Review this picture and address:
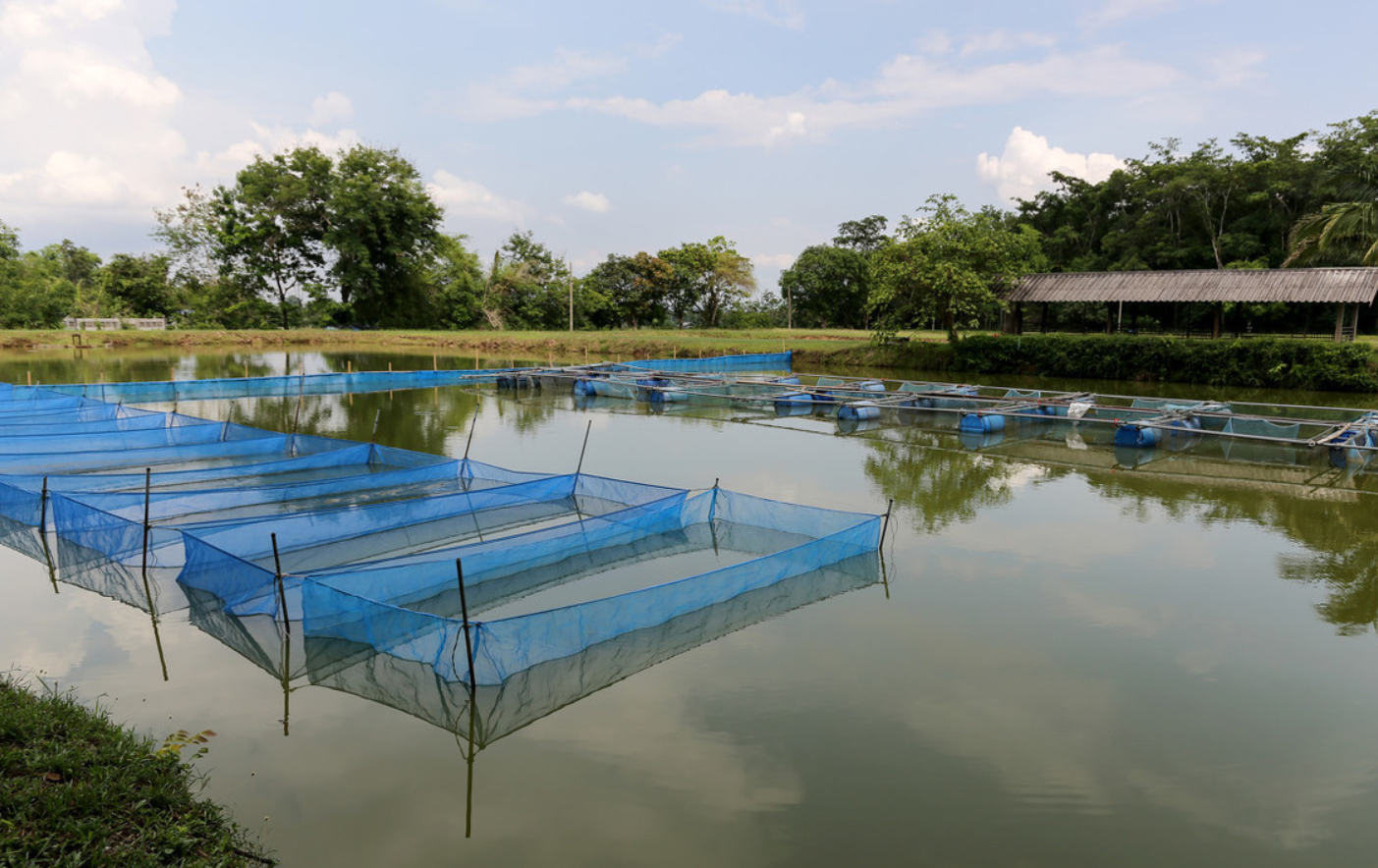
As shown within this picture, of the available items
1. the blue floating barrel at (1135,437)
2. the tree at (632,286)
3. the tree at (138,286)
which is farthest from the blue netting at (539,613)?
the tree at (138,286)

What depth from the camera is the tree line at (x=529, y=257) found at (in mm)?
40094

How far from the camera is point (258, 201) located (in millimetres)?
52875

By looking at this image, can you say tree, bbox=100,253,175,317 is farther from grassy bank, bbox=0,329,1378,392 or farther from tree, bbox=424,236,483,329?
tree, bbox=424,236,483,329

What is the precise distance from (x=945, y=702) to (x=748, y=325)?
174 ft

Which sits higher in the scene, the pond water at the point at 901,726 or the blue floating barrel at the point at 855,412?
the blue floating barrel at the point at 855,412

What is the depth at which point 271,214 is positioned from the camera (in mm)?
52906

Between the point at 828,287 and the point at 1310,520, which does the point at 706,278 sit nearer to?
the point at 828,287

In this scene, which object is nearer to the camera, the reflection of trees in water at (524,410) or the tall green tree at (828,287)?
the reflection of trees in water at (524,410)

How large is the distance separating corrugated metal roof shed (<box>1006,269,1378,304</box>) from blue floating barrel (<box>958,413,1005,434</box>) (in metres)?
14.9

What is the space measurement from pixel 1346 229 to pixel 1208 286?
19.4 ft

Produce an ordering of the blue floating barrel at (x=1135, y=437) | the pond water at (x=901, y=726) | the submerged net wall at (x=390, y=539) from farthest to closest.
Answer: the blue floating barrel at (x=1135, y=437) → the submerged net wall at (x=390, y=539) → the pond water at (x=901, y=726)

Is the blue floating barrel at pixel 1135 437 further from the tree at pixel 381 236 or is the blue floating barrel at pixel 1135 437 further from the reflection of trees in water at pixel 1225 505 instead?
the tree at pixel 381 236

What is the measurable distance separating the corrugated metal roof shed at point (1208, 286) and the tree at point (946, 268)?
144 centimetres

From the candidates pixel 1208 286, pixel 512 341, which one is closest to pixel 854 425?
pixel 1208 286
